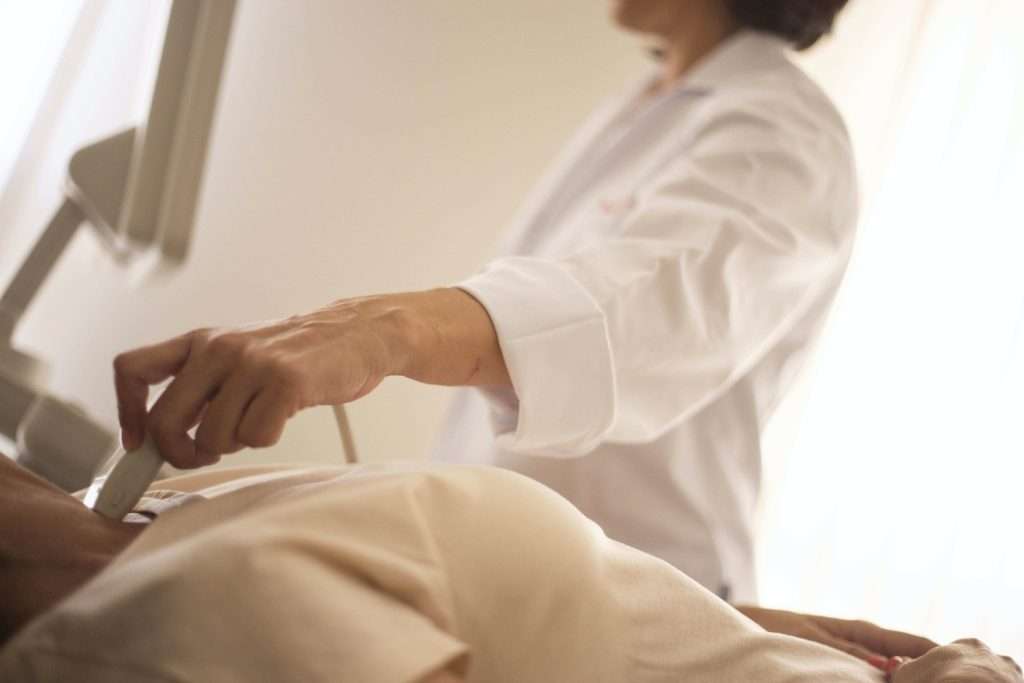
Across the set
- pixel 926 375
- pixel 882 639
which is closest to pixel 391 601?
pixel 882 639

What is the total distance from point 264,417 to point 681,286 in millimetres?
541

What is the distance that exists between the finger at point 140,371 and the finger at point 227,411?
47 mm

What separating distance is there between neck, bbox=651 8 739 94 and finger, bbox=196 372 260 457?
1.10 m

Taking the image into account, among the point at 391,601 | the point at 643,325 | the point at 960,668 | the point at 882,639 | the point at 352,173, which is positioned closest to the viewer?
the point at 391,601

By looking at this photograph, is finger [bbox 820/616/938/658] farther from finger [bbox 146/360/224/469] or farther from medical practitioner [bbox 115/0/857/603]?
finger [bbox 146/360/224/469]

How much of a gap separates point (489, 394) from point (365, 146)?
5.25ft

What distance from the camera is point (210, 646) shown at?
42cm

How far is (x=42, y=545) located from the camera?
59cm

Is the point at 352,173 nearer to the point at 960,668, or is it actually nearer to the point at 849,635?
the point at 849,635

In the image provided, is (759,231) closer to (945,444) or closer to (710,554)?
(710,554)

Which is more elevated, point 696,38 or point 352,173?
point 696,38

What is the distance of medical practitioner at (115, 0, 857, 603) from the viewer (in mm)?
659

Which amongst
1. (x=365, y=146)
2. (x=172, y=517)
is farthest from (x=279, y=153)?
(x=172, y=517)

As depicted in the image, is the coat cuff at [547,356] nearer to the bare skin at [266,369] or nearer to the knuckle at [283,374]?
the bare skin at [266,369]
